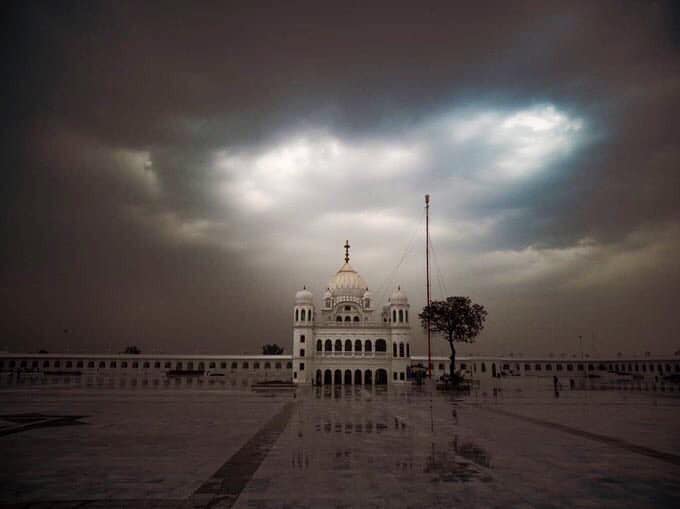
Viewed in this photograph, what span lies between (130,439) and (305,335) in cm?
→ 5867

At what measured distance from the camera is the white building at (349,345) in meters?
74.9

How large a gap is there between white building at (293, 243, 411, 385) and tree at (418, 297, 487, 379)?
A: 48.9 feet

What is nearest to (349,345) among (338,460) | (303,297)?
(303,297)

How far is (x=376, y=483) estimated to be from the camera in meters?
11.6

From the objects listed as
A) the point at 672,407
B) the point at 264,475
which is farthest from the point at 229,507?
the point at 672,407

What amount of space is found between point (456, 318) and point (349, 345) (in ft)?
71.8

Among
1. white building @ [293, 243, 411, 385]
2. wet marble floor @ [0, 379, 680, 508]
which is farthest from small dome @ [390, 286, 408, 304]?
wet marble floor @ [0, 379, 680, 508]

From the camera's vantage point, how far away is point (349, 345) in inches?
3061

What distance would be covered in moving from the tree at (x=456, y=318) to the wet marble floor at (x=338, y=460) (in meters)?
35.1

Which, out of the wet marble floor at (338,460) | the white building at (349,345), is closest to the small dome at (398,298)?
the white building at (349,345)

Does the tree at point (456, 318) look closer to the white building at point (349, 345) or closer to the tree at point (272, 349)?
the white building at point (349, 345)

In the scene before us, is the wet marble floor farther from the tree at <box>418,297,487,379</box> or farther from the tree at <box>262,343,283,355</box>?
the tree at <box>262,343,283,355</box>

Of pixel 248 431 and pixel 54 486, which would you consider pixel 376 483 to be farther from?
pixel 248 431

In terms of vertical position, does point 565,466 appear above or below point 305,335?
below
